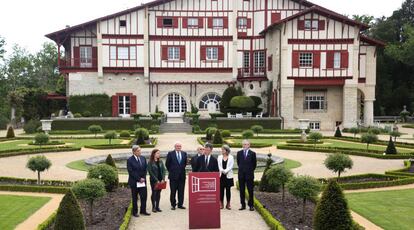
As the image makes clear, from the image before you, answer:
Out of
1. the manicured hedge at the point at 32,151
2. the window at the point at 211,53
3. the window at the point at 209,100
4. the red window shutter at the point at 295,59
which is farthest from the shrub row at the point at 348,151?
the window at the point at 211,53

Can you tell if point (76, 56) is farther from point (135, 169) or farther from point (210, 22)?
point (135, 169)

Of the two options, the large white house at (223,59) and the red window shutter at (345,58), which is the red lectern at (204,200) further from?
the red window shutter at (345,58)

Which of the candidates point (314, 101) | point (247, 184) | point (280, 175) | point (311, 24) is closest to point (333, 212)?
point (247, 184)

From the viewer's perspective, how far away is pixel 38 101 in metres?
47.5

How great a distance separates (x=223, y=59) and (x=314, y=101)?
31.9 ft

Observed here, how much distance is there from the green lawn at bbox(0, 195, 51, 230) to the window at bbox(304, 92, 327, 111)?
32401mm

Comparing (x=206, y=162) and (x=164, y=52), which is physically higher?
(x=164, y=52)

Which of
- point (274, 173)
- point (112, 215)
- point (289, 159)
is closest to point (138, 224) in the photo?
point (112, 215)

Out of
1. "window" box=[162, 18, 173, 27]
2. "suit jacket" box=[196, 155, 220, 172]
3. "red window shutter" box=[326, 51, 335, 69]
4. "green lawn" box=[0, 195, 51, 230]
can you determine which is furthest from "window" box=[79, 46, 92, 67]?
"suit jacket" box=[196, 155, 220, 172]

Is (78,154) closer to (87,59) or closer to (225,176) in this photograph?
(225,176)

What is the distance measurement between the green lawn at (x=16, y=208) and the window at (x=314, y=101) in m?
32.4

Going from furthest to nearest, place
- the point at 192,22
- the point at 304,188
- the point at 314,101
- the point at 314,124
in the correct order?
the point at 192,22 < the point at 314,101 < the point at 314,124 < the point at 304,188

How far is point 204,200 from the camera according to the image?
33.6 feet

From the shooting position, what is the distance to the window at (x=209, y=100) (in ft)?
151
